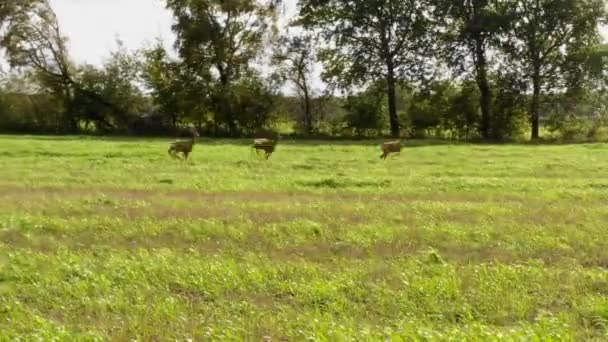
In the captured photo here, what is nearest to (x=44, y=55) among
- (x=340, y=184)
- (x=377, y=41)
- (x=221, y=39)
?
(x=221, y=39)

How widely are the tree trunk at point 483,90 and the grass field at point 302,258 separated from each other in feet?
83.8

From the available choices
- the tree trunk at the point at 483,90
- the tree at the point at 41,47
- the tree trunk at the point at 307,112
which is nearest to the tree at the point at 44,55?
the tree at the point at 41,47

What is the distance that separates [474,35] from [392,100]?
22.9ft

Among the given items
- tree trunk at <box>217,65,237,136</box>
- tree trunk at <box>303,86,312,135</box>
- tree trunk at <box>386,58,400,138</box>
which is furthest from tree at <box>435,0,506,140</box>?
tree trunk at <box>217,65,237,136</box>

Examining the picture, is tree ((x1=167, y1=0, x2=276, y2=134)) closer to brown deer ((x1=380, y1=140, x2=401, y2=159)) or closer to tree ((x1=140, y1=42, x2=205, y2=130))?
tree ((x1=140, y1=42, x2=205, y2=130))

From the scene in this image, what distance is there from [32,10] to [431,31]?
96.8ft

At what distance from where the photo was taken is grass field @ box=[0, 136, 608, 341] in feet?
17.3

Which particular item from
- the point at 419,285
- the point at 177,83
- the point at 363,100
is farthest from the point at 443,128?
the point at 419,285

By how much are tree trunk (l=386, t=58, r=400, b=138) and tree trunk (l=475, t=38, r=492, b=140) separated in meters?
5.73

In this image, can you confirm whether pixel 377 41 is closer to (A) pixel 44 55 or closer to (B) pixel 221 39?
(B) pixel 221 39

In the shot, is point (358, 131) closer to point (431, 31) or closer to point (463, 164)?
point (431, 31)

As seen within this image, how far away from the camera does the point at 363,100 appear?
42312 mm

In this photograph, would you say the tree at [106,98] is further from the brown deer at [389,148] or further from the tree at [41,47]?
the brown deer at [389,148]

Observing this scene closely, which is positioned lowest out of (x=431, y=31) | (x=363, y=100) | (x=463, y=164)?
(x=463, y=164)
